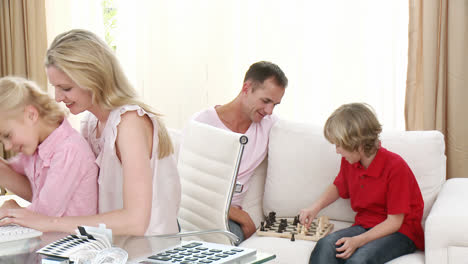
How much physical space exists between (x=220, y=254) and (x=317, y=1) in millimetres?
2929

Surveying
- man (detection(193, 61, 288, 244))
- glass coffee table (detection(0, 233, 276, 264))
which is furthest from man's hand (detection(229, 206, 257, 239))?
glass coffee table (detection(0, 233, 276, 264))

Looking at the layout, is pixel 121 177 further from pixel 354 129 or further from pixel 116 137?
pixel 354 129

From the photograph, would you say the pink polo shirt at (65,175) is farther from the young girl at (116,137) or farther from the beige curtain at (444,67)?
the beige curtain at (444,67)

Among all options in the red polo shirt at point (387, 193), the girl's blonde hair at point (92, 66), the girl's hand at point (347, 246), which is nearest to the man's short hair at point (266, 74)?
the red polo shirt at point (387, 193)

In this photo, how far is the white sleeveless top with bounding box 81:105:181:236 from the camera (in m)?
1.88

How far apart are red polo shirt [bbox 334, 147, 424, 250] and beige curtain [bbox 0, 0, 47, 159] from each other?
116 inches

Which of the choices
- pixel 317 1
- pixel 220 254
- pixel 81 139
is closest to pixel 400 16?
pixel 317 1

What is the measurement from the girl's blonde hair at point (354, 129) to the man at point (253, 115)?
1.55 ft

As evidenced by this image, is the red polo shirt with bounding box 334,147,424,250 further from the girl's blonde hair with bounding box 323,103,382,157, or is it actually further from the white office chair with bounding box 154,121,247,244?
the white office chair with bounding box 154,121,247,244

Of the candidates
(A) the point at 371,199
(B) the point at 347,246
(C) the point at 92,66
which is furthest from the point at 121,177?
(A) the point at 371,199

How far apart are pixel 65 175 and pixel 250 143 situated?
1.28 meters

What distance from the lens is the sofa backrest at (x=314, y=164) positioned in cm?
271

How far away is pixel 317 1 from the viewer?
3977 millimetres

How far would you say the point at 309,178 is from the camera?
2.88 meters
